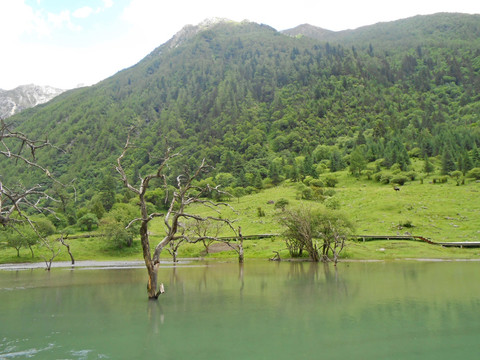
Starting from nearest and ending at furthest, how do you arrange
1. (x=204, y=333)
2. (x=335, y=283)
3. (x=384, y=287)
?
(x=204, y=333)
(x=384, y=287)
(x=335, y=283)

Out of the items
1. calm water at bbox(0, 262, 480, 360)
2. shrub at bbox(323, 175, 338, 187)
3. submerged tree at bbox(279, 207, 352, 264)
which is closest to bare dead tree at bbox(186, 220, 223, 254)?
submerged tree at bbox(279, 207, 352, 264)

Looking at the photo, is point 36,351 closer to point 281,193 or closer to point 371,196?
point 371,196

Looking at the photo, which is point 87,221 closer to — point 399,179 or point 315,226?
point 315,226

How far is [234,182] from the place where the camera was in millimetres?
155000

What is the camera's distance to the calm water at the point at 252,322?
42.6ft

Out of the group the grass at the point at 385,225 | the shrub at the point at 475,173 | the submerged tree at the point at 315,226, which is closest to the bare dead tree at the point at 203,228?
the grass at the point at 385,225

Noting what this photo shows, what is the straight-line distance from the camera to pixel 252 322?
17094 mm

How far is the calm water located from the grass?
105 ft

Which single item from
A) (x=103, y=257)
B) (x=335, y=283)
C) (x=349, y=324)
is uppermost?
(x=349, y=324)

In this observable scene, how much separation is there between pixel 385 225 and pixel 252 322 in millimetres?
64778

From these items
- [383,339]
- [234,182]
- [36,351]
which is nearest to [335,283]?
[383,339]

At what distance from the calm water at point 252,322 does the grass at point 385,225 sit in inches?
1254

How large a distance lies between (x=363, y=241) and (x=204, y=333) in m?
56.2

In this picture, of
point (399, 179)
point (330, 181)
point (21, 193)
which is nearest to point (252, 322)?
point (21, 193)
